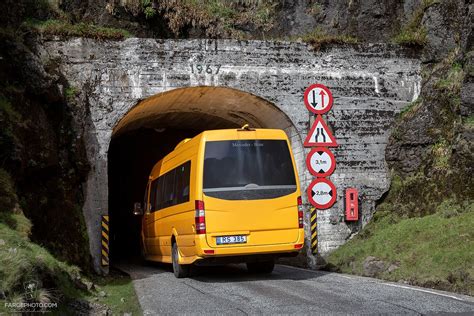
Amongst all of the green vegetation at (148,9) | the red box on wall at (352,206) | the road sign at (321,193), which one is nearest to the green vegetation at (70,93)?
the green vegetation at (148,9)

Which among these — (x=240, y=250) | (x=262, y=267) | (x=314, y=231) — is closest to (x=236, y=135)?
(x=240, y=250)

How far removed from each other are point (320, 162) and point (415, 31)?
4.74 m

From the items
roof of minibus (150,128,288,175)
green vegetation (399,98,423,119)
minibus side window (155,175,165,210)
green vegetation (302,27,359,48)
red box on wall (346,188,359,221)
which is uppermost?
green vegetation (302,27,359,48)

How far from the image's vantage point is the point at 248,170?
10.8 m

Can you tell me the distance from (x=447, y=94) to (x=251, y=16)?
6.47 m

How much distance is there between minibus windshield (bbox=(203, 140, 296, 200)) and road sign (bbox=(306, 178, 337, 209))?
4111 mm

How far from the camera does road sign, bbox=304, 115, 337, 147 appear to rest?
49.5ft

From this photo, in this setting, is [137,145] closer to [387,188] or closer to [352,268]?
[387,188]

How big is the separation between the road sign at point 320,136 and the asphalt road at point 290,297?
4.71 metres

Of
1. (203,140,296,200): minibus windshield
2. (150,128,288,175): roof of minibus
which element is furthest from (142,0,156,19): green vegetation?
(203,140,296,200): minibus windshield

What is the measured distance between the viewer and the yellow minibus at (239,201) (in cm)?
1037

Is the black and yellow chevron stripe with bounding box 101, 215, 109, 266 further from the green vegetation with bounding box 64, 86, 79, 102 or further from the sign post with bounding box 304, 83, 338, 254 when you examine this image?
the sign post with bounding box 304, 83, 338, 254

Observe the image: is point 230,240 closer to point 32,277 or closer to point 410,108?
point 32,277

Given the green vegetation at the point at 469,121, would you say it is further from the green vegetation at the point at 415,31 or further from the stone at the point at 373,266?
the stone at the point at 373,266
